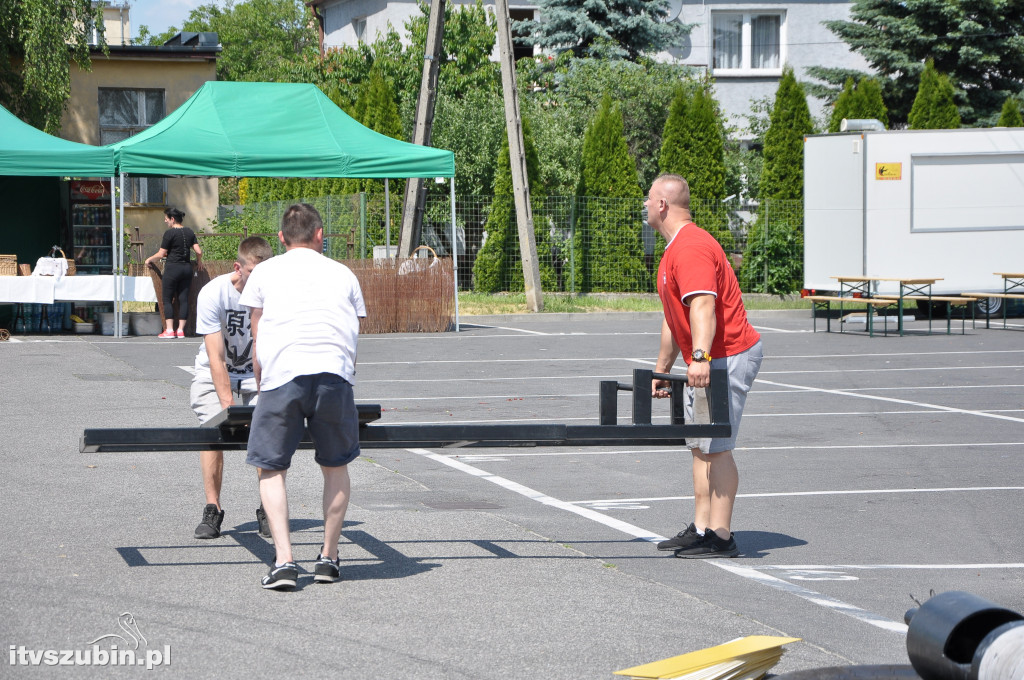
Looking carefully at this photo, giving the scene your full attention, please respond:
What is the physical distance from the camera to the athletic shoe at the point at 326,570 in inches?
225

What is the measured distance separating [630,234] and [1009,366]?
12.9 meters

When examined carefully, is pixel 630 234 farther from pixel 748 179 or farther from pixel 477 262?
pixel 748 179

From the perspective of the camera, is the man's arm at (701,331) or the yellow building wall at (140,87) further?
the yellow building wall at (140,87)

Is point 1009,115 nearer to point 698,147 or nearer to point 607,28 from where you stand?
point 698,147

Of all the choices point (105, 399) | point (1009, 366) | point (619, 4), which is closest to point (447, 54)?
point (619, 4)

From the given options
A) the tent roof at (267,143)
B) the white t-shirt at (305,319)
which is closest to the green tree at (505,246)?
the tent roof at (267,143)

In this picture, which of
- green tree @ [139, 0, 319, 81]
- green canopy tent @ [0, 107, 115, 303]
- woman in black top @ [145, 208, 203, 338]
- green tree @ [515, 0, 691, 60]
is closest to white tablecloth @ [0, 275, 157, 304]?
woman in black top @ [145, 208, 203, 338]

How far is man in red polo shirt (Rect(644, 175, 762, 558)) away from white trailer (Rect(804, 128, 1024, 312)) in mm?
18860

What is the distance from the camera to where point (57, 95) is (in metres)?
28.0

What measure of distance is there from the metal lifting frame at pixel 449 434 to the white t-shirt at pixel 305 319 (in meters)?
0.35

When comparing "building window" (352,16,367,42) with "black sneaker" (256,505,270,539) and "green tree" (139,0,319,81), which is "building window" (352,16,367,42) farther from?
"black sneaker" (256,505,270,539)

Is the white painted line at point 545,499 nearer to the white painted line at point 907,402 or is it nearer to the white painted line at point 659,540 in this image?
the white painted line at point 659,540

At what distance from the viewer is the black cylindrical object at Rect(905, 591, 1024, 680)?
2766 millimetres

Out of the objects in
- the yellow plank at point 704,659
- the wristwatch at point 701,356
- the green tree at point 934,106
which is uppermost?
the green tree at point 934,106
